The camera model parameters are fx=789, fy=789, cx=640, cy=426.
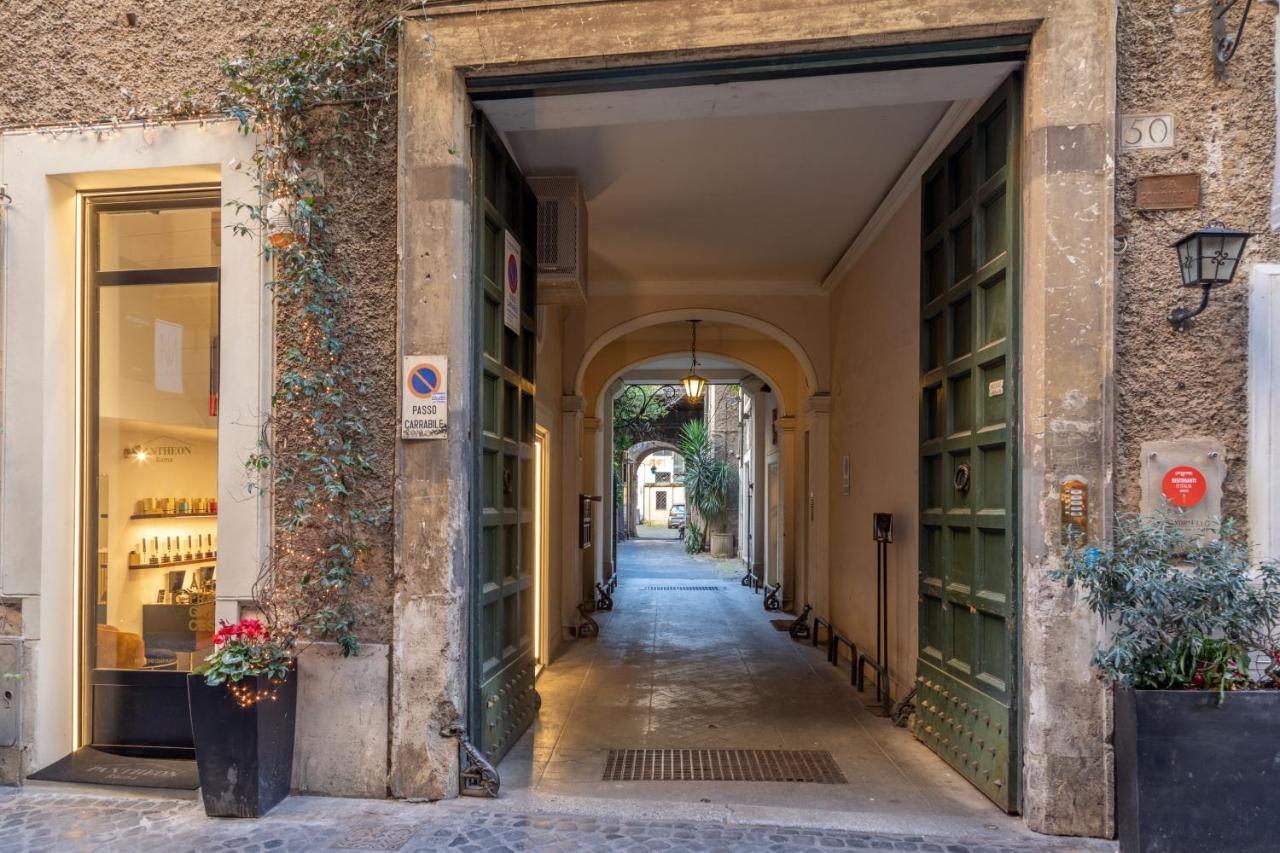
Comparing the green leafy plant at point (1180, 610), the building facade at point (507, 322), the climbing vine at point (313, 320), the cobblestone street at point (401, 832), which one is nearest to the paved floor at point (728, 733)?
the cobblestone street at point (401, 832)

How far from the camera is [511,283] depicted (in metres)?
4.61

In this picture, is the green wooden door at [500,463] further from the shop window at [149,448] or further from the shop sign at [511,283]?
the shop window at [149,448]

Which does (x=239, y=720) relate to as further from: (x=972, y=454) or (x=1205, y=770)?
(x=1205, y=770)

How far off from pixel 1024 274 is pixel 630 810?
9.85 ft

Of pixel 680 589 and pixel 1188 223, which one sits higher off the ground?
pixel 1188 223

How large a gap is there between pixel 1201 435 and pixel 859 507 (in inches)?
149

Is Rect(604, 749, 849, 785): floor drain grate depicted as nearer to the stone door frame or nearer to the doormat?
the stone door frame

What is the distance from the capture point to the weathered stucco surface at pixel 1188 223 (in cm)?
332

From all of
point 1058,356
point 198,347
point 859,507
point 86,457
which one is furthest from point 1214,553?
point 86,457

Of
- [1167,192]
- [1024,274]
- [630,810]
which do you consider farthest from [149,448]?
[1167,192]

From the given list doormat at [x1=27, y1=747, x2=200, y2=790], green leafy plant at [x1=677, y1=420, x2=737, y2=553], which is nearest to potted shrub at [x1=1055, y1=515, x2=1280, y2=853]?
doormat at [x1=27, y1=747, x2=200, y2=790]

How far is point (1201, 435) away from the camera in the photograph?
130 inches

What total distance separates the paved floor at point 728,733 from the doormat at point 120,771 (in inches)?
63.2

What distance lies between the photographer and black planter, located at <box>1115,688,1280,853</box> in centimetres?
287
